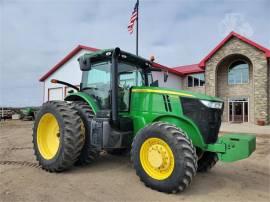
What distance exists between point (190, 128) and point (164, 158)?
2.53 ft

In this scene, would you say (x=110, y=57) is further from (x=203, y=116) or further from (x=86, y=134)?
(x=203, y=116)

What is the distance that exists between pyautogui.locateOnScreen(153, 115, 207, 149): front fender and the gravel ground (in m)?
0.74

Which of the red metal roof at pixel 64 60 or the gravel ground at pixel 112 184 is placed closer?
the gravel ground at pixel 112 184

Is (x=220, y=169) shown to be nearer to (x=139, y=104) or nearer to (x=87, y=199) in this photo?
(x=139, y=104)

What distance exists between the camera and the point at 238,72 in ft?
79.6

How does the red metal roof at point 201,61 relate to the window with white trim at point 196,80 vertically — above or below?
above

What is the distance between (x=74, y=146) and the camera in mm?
5164

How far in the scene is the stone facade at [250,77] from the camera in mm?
21734

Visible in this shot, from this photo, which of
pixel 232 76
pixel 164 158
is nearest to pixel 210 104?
pixel 164 158

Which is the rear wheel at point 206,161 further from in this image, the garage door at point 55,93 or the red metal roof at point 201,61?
the garage door at point 55,93

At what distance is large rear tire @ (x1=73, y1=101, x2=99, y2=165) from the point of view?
5.50 metres

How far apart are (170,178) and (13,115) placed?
29187 millimetres

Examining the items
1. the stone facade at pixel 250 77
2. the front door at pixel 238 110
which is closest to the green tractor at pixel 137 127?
the stone facade at pixel 250 77

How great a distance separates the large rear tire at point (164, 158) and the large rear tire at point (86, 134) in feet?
4.08
